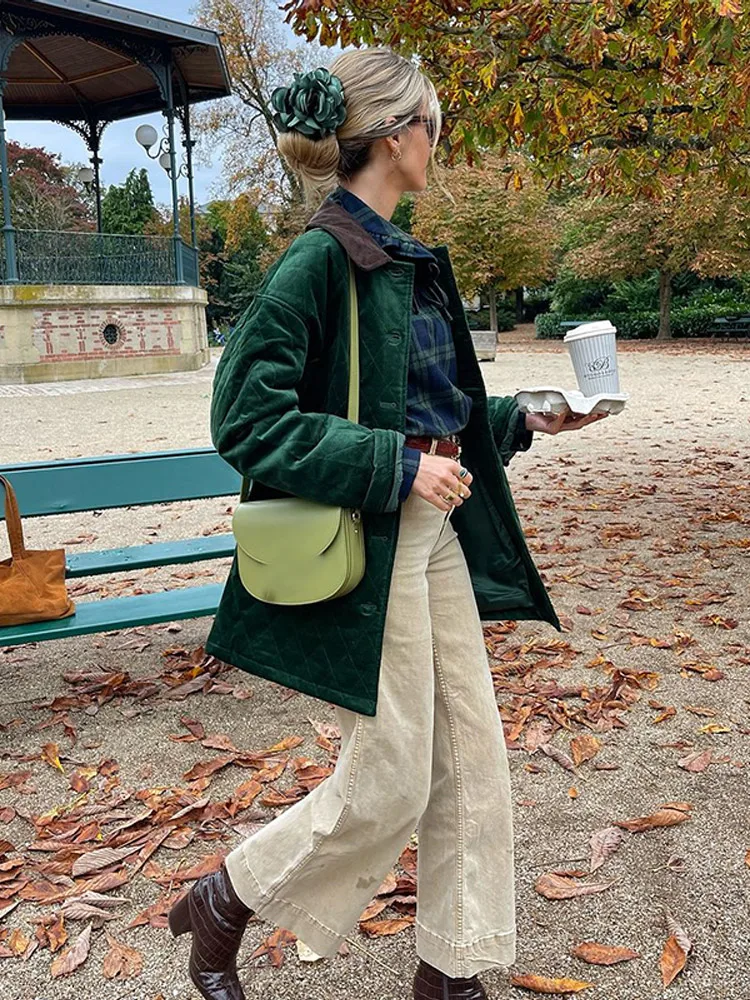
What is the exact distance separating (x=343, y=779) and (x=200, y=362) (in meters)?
21.6

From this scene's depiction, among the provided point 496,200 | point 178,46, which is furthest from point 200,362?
point 496,200

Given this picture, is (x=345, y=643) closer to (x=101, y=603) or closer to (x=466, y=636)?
(x=466, y=636)

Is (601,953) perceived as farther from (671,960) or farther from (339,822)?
(339,822)

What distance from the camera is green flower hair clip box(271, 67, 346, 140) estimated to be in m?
1.75

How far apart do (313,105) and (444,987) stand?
1.74 meters

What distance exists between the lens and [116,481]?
4250 mm

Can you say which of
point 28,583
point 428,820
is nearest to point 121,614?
point 28,583

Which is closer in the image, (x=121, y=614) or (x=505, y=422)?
(x=505, y=422)

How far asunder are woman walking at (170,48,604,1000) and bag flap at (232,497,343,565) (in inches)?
1.7

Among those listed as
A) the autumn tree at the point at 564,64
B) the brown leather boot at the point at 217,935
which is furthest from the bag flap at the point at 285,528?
the autumn tree at the point at 564,64

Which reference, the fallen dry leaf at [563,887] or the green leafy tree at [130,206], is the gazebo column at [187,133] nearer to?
the green leafy tree at [130,206]

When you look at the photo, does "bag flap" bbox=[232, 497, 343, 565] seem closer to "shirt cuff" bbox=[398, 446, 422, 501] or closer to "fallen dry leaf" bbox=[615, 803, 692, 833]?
"shirt cuff" bbox=[398, 446, 422, 501]

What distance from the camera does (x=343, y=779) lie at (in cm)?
186

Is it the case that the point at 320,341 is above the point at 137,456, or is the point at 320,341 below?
above
